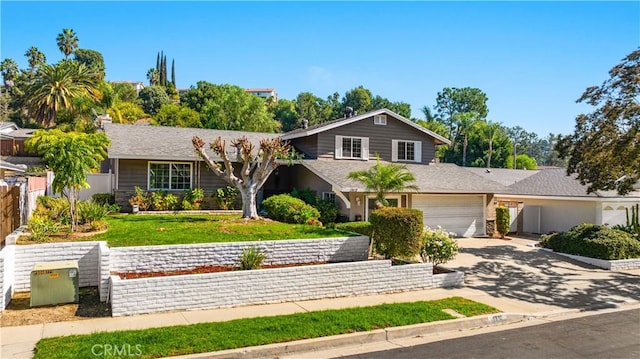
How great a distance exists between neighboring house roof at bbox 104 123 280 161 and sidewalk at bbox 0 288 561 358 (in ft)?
39.8

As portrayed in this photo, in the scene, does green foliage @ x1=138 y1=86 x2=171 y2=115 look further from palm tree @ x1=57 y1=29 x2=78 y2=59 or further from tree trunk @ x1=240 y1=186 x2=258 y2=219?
→ tree trunk @ x1=240 y1=186 x2=258 y2=219

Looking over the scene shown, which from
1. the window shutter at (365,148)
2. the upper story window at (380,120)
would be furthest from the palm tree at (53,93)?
the upper story window at (380,120)

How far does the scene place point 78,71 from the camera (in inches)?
1607

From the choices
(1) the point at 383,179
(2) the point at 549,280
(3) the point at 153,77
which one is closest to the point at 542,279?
(2) the point at 549,280

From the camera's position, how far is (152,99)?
7094 centimetres

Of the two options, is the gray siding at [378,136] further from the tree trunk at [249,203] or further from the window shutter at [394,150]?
the tree trunk at [249,203]

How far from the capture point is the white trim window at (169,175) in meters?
21.1

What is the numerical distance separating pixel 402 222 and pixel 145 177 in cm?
1307

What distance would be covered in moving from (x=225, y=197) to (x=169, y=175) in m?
2.84

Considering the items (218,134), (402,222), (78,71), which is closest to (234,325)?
(402,222)

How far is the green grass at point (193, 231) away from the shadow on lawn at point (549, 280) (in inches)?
193

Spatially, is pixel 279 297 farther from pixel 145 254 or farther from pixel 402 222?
pixel 402 222

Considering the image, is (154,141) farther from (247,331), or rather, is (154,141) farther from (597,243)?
(597,243)

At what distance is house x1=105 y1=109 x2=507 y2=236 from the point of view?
20.5 m
